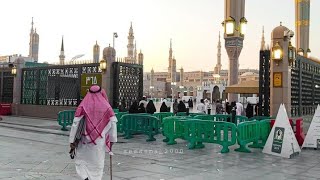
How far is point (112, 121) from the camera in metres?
5.55

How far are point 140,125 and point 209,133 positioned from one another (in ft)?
11.4

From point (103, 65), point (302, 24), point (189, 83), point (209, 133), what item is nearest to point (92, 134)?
point (209, 133)

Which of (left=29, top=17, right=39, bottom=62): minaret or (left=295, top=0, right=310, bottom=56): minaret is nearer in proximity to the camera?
(left=295, top=0, right=310, bottom=56): minaret

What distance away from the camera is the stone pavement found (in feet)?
23.6

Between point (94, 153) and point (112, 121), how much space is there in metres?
0.55

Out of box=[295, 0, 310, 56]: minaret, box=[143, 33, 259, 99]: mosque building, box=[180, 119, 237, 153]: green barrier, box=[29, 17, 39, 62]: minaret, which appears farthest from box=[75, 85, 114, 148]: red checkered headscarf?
box=[29, 17, 39, 62]: minaret

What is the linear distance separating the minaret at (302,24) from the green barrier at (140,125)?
2730cm

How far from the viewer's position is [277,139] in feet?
33.3

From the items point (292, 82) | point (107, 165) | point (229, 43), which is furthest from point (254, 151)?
point (229, 43)

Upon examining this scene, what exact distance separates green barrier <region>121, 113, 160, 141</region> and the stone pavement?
0.97 meters

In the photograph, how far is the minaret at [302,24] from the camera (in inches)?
1396

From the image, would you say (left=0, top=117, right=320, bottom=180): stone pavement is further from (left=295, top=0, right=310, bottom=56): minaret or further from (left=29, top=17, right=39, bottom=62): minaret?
(left=29, top=17, right=39, bottom=62): minaret

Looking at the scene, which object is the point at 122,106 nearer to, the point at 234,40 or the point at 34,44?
the point at 234,40

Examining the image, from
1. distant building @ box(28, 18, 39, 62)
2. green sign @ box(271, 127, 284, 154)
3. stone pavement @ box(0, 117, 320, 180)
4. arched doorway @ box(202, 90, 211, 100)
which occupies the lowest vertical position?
stone pavement @ box(0, 117, 320, 180)
